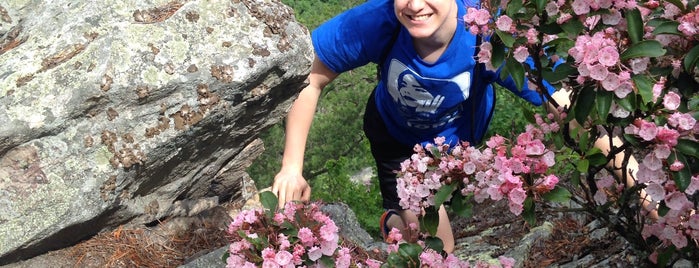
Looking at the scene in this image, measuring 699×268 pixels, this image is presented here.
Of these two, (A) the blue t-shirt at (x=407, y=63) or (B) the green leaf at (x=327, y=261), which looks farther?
(A) the blue t-shirt at (x=407, y=63)

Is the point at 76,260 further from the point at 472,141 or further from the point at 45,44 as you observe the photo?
the point at 472,141

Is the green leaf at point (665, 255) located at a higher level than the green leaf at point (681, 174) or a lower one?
lower

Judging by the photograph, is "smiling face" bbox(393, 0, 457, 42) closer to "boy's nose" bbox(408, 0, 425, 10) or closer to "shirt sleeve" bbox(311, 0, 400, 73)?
"boy's nose" bbox(408, 0, 425, 10)

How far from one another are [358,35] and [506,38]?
167cm

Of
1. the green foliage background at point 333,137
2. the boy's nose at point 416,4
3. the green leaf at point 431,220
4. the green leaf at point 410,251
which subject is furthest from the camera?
the green foliage background at point 333,137

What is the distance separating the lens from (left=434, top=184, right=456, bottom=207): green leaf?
2.50 m

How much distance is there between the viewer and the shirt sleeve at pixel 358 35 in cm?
388

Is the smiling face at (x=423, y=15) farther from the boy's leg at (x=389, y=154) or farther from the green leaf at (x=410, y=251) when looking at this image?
the green leaf at (x=410, y=251)

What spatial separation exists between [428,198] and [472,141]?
1836 mm

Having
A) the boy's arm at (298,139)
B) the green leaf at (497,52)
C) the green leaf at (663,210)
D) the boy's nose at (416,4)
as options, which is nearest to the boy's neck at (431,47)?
the boy's nose at (416,4)

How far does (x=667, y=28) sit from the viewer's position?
2.17 meters

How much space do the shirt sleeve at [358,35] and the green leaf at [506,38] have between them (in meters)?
1.60

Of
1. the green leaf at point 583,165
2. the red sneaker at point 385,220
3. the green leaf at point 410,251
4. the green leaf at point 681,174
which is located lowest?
the red sneaker at point 385,220

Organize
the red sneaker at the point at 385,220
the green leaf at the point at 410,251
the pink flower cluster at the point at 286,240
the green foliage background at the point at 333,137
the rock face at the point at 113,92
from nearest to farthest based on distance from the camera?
1. the pink flower cluster at the point at 286,240
2. the green leaf at the point at 410,251
3. the rock face at the point at 113,92
4. the red sneaker at the point at 385,220
5. the green foliage background at the point at 333,137
